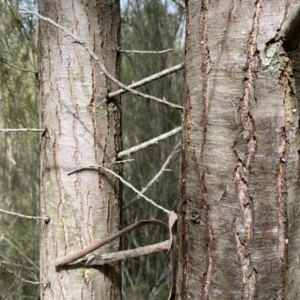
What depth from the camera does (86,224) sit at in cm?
123

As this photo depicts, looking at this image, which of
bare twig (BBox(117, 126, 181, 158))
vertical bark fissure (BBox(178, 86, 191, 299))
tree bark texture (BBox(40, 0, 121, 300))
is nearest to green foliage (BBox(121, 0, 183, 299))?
tree bark texture (BBox(40, 0, 121, 300))

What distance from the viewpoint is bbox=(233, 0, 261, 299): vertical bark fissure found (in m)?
0.65

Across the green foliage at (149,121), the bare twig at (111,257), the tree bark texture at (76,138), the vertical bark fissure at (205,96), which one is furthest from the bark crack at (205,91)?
the green foliage at (149,121)

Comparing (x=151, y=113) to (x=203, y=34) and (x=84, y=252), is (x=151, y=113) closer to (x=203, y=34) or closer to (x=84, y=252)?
(x=84, y=252)

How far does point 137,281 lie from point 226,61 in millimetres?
2879

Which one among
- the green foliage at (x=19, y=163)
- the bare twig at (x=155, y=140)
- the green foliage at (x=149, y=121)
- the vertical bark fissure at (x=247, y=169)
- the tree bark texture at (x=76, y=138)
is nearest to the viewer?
the vertical bark fissure at (x=247, y=169)

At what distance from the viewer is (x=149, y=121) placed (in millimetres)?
3406

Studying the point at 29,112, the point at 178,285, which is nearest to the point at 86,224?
the point at 178,285

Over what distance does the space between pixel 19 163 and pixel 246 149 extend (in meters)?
2.70

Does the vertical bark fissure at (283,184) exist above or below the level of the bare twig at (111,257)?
above

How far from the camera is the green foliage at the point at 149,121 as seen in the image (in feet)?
10.5

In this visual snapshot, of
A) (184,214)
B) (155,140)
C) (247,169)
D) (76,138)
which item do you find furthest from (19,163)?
(247,169)

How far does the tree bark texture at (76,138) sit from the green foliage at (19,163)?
96 cm

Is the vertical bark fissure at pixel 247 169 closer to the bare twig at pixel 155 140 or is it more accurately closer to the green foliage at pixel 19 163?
the bare twig at pixel 155 140
